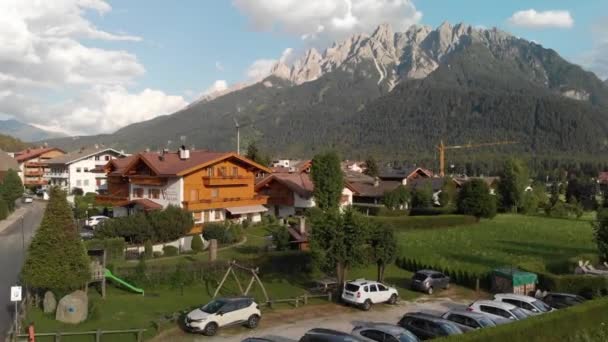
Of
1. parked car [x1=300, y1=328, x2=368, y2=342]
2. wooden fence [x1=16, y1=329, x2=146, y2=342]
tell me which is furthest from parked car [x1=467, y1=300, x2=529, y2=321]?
wooden fence [x1=16, y1=329, x2=146, y2=342]

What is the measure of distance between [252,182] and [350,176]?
40265 millimetres

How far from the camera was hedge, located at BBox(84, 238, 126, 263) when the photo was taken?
37438mm

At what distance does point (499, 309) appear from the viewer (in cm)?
2481

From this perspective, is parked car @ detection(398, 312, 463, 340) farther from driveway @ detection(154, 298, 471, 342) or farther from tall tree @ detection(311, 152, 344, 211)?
tall tree @ detection(311, 152, 344, 211)

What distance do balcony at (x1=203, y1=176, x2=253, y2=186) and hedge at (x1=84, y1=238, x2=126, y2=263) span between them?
55.3 ft

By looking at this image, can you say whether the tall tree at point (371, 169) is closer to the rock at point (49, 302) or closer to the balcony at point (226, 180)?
the balcony at point (226, 180)

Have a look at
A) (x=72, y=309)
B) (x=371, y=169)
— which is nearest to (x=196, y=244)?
(x=72, y=309)

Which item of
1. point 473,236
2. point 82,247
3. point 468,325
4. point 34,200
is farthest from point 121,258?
point 34,200

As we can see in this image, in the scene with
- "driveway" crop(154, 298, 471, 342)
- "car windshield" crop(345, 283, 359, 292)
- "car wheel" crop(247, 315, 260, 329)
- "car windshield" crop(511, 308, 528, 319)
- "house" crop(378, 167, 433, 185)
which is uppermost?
"house" crop(378, 167, 433, 185)

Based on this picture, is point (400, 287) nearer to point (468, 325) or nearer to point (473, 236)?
point (468, 325)

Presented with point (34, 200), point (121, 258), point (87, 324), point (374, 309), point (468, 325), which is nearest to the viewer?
point (468, 325)

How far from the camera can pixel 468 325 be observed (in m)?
22.4

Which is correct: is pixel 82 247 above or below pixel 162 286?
above

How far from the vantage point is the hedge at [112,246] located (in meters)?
37.4
